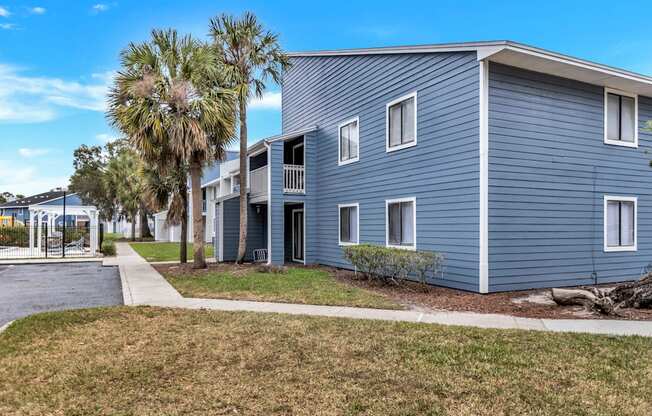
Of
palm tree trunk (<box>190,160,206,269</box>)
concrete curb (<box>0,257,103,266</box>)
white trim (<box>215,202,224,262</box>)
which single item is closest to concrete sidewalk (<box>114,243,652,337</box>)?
palm tree trunk (<box>190,160,206,269</box>)

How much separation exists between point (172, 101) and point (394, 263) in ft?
30.3

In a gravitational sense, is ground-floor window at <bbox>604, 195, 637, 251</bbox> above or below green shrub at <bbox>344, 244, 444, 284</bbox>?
above

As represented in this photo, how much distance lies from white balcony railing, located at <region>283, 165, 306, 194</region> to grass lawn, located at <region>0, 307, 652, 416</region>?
10.4 m

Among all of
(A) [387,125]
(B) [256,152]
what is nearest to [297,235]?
(B) [256,152]

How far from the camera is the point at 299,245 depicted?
1891cm

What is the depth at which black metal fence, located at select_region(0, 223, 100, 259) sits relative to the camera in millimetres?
22438

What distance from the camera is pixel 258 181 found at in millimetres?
18500

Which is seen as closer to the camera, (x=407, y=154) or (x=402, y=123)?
(x=407, y=154)

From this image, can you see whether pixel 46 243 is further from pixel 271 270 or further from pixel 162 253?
pixel 271 270

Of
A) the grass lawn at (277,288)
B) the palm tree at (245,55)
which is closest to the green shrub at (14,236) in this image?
the grass lawn at (277,288)

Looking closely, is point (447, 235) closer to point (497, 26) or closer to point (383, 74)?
point (383, 74)

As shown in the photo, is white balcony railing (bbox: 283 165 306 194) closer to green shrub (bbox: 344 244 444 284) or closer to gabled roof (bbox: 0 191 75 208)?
green shrub (bbox: 344 244 444 284)

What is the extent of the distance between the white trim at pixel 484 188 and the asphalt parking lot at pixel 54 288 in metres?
8.03

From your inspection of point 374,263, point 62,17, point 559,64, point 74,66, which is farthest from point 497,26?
point 74,66
